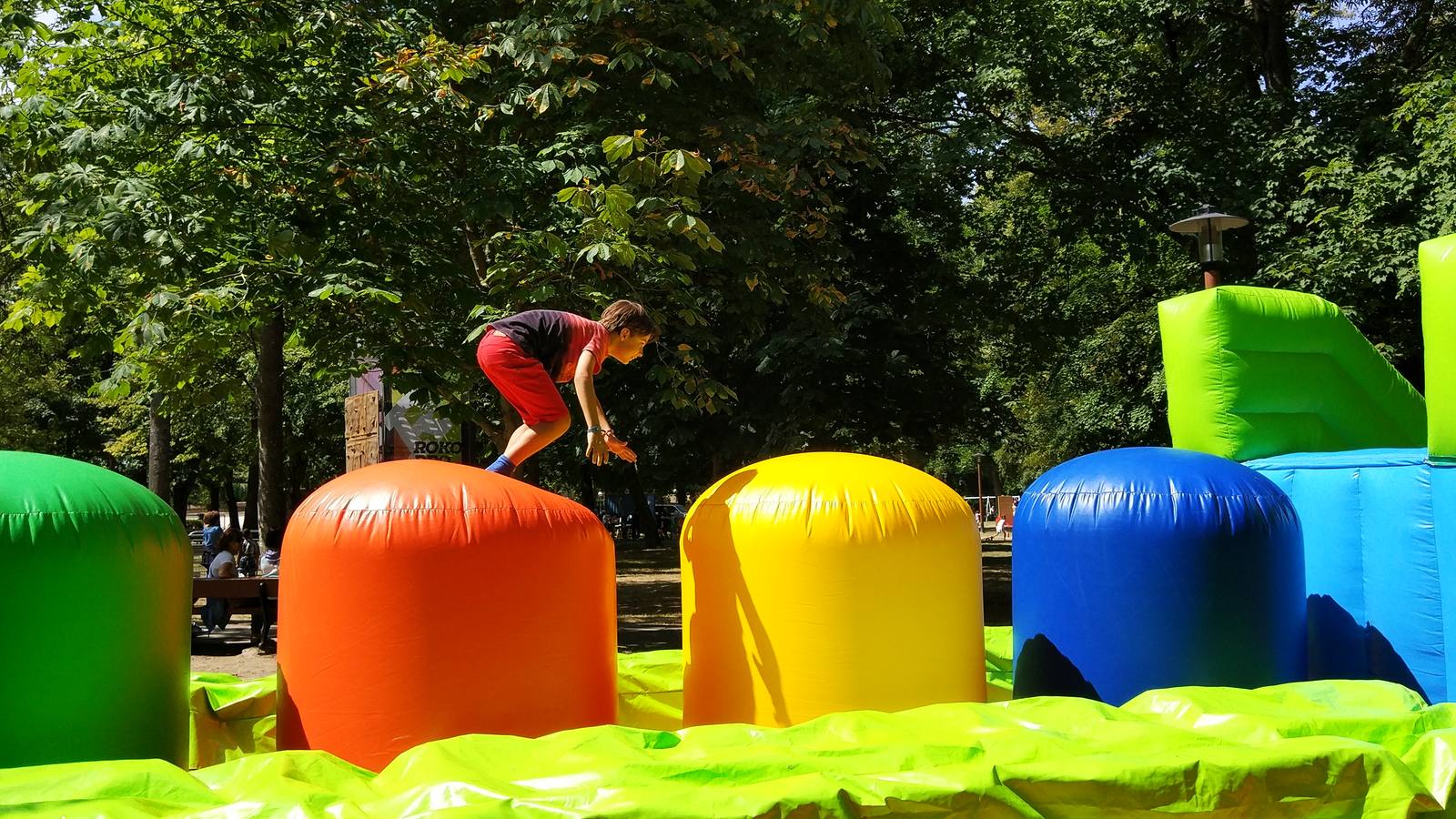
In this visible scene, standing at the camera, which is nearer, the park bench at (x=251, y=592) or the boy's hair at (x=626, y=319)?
the boy's hair at (x=626, y=319)

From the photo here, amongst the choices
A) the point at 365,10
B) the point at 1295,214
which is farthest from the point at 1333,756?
the point at 1295,214

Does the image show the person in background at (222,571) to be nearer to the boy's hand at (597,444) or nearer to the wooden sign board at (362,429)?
the wooden sign board at (362,429)

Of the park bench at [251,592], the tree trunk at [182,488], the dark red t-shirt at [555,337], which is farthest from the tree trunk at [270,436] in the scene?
the tree trunk at [182,488]

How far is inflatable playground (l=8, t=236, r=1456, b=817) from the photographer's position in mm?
3291

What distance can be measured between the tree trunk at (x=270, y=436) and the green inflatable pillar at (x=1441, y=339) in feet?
33.0

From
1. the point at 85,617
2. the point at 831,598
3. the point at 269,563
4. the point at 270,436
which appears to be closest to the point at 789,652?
the point at 831,598

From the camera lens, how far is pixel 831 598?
458cm

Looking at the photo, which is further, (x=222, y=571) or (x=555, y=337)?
(x=222, y=571)

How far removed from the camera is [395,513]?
4051 mm

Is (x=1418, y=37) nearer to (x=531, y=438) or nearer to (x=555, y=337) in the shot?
(x=555, y=337)

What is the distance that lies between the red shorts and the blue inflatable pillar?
2371 millimetres

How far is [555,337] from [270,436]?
7790mm

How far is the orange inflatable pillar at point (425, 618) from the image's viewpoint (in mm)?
3998

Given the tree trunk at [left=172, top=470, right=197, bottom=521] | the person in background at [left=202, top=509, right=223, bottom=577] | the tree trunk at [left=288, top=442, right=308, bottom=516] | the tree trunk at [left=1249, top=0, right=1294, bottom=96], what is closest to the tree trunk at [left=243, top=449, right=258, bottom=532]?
the tree trunk at [left=288, top=442, right=308, bottom=516]
